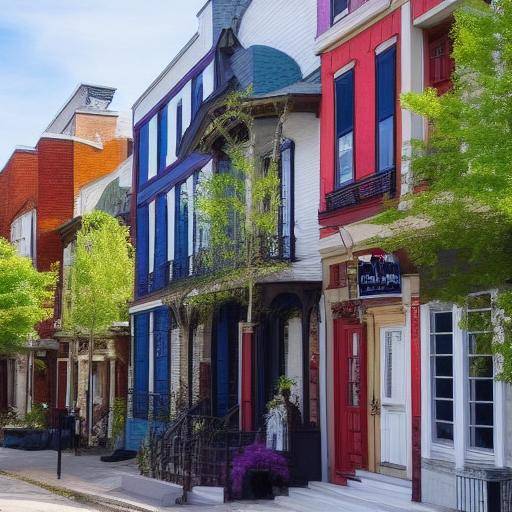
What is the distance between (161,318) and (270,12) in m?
8.82

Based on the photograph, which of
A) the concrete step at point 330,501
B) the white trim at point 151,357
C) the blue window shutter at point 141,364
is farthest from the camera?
the blue window shutter at point 141,364

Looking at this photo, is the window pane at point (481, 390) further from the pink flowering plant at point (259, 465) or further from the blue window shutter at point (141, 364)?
the blue window shutter at point (141, 364)

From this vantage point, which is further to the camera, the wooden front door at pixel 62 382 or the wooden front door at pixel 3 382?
the wooden front door at pixel 3 382

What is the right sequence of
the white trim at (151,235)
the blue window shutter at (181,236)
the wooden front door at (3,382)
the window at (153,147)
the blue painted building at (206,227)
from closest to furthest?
the blue painted building at (206,227) → the blue window shutter at (181,236) → the white trim at (151,235) → the window at (153,147) → the wooden front door at (3,382)

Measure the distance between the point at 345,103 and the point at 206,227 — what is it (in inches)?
244

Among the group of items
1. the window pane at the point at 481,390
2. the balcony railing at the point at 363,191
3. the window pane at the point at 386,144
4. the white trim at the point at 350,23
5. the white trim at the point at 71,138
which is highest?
the white trim at the point at 71,138

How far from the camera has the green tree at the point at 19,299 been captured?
1467 inches

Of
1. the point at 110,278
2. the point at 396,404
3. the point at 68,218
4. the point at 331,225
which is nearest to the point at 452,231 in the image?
the point at 396,404

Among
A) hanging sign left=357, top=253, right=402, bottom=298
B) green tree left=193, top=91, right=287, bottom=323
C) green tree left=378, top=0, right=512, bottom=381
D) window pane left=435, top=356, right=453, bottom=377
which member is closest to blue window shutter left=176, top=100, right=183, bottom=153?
green tree left=193, top=91, right=287, bottom=323

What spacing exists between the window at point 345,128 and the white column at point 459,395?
4.08 meters

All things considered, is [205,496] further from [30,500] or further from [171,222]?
[171,222]

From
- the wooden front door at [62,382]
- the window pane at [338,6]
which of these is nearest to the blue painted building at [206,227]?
the window pane at [338,6]

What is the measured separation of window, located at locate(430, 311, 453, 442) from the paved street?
5.72 m

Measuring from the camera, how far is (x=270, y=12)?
22859mm
